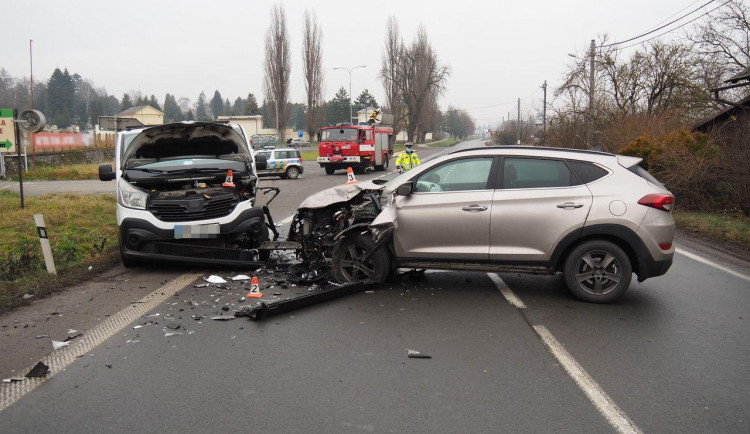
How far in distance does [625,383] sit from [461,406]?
1315mm

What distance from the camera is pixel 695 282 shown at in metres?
7.48

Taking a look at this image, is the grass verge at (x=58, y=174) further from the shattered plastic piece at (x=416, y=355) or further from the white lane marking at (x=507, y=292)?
the shattered plastic piece at (x=416, y=355)

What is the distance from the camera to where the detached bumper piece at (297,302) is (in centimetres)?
577

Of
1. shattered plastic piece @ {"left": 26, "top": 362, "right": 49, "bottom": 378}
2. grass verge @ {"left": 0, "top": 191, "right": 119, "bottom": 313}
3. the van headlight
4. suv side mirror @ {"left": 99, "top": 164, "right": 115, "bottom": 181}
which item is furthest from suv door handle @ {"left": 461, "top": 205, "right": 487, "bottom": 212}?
suv side mirror @ {"left": 99, "top": 164, "right": 115, "bottom": 181}

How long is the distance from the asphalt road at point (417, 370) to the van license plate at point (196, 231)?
3.93 feet

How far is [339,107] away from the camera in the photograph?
10662cm

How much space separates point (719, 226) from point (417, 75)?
7093cm

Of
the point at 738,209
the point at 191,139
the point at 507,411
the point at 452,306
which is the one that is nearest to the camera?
the point at 507,411

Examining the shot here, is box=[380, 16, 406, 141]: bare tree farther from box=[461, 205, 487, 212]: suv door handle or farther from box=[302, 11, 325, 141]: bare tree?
box=[461, 205, 487, 212]: suv door handle

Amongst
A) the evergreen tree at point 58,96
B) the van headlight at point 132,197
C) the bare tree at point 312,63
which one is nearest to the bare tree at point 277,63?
the bare tree at point 312,63

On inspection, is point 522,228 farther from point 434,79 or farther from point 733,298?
point 434,79

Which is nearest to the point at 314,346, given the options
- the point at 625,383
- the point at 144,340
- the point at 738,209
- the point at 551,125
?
the point at 144,340

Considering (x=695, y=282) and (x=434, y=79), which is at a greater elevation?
(x=434, y=79)

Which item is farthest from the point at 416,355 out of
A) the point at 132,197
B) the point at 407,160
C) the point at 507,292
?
the point at 407,160
